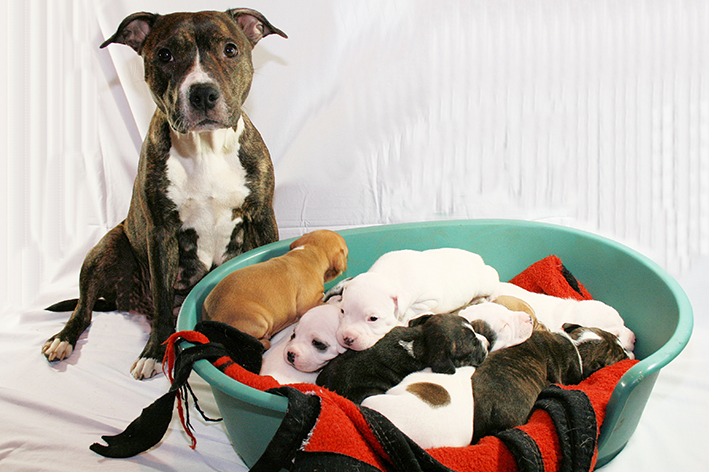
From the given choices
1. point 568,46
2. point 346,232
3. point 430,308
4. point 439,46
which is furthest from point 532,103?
point 430,308

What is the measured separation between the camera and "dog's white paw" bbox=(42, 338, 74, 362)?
2502 millimetres

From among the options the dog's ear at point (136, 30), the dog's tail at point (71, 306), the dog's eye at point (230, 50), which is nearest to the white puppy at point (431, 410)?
the dog's eye at point (230, 50)

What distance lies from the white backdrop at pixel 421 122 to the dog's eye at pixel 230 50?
0.95 m

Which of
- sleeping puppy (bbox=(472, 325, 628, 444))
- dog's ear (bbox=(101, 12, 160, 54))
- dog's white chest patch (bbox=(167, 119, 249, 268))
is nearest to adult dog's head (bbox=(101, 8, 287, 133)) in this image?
dog's ear (bbox=(101, 12, 160, 54))

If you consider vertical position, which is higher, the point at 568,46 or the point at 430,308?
the point at 568,46

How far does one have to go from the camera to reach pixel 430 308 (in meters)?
2.15

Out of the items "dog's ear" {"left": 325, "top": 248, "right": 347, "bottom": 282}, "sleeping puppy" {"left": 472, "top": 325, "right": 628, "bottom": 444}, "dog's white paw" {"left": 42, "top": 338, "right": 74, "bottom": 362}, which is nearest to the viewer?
"sleeping puppy" {"left": 472, "top": 325, "right": 628, "bottom": 444}

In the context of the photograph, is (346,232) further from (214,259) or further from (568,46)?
(568,46)

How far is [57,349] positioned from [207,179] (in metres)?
1.00

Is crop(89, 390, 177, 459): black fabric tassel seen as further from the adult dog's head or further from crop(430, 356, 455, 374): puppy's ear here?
the adult dog's head

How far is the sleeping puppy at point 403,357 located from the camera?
5.64 feet

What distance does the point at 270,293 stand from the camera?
2008mm

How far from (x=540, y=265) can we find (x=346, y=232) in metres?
0.85

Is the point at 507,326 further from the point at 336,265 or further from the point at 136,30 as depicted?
the point at 136,30
